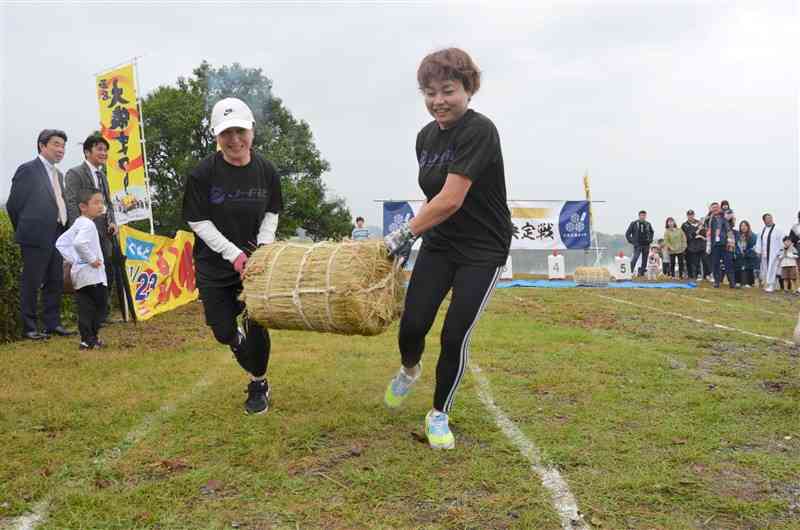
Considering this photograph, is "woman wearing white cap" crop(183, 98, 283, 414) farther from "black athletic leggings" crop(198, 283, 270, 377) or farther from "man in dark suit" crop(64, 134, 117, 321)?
"man in dark suit" crop(64, 134, 117, 321)

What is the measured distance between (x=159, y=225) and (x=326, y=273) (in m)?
30.4

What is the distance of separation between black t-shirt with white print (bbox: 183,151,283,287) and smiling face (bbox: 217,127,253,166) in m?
0.06

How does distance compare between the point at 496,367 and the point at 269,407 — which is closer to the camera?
the point at 269,407

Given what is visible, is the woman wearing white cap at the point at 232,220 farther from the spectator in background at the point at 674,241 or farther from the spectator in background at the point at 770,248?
the spectator in background at the point at 674,241

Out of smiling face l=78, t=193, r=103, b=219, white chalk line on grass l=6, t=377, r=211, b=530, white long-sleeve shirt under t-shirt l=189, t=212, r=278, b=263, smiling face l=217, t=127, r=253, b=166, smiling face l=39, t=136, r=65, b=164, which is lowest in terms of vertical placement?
white chalk line on grass l=6, t=377, r=211, b=530

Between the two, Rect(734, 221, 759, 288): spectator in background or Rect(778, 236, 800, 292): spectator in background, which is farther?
Rect(734, 221, 759, 288): spectator in background

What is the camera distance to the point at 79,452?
372 centimetres

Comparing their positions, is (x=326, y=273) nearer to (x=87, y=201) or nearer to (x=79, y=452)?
(x=79, y=452)

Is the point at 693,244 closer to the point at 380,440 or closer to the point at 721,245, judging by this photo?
the point at 721,245

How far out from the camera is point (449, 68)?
11.7 ft

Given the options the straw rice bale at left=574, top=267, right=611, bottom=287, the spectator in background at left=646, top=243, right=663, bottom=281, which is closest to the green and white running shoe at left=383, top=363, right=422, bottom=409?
the straw rice bale at left=574, top=267, right=611, bottom=287

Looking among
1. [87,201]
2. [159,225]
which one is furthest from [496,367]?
[159,225]

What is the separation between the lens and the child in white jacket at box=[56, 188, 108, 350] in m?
6.96

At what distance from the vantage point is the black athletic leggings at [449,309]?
149 inches
